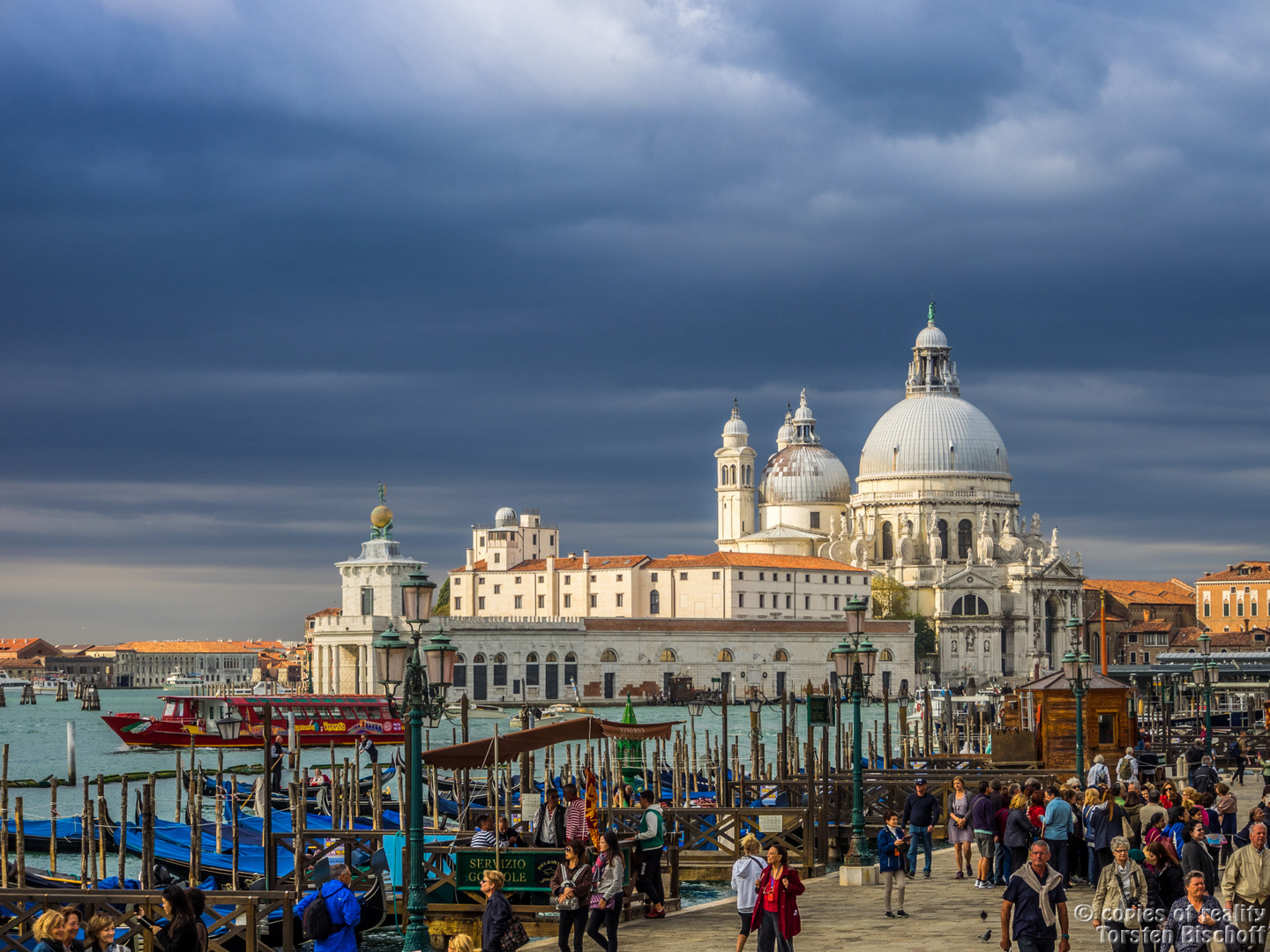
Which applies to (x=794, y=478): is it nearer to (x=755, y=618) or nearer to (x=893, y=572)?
(x=893, y=572)

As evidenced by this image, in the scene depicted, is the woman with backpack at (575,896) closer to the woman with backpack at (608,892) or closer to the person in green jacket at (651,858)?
the woman with backpack at (608,892)

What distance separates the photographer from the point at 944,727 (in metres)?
55.7

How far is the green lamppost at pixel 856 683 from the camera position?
19.7 meters

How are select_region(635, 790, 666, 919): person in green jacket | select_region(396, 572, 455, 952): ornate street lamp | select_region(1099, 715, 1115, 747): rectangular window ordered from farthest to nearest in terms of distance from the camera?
select_region(1099, 715, 1115, 747): rectangular window, select_region(635, 790, 666, 919): person in green jacket, select_region(396, 572, 455, 952): ornate street lamp

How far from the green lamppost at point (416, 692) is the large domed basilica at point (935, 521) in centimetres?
9620

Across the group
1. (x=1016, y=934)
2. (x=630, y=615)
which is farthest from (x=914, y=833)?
(x=630, y=615)

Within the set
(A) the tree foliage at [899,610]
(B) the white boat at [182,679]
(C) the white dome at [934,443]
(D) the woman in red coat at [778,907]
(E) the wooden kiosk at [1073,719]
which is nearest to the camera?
(D) the woman in red coat at [778,907]

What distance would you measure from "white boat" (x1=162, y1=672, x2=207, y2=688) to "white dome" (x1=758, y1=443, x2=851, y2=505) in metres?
66.9

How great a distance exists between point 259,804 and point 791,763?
1084cm

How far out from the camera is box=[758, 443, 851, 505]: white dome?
395ft

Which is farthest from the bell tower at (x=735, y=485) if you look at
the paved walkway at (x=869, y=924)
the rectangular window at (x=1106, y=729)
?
the paved walkway at (x=869, y=924)

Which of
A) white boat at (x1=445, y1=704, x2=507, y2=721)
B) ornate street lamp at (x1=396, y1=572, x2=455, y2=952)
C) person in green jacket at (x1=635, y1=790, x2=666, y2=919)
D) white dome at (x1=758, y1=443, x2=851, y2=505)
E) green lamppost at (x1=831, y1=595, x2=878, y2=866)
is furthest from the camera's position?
white dome at (x1=758, y1=443, x2=851, y2=505)

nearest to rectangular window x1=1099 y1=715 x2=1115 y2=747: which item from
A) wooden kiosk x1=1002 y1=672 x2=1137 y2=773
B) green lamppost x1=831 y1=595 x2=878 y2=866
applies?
wooden kiosk x1=1002 y1=672 x2=1137 y2=773

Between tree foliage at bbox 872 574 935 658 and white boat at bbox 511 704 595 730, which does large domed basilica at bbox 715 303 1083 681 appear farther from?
white boat at bbox 511 704 595 730
